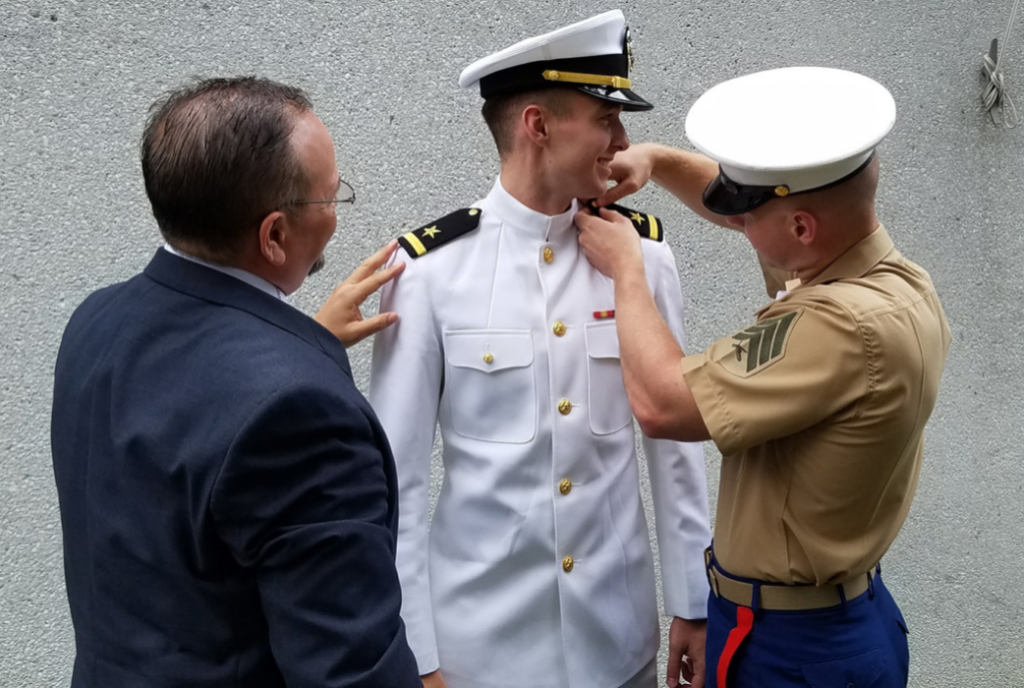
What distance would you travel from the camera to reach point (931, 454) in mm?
3066

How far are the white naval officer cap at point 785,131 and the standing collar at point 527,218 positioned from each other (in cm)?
25

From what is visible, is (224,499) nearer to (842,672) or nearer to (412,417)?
(412,417)

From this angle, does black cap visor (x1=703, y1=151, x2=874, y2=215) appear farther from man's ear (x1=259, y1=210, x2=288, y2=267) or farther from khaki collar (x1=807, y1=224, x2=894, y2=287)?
man's ear (x1=259, y1=210, x2=288, y2=267)

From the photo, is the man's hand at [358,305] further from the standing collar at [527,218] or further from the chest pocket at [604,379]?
the chest pocket at [604,379]

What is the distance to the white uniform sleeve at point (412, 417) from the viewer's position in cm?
158

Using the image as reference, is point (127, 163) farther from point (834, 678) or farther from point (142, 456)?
point (834, 678)

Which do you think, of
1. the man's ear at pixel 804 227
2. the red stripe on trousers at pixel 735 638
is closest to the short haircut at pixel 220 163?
the man's ear at pixel 804 227

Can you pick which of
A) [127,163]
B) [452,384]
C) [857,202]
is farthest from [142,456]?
[127,163]

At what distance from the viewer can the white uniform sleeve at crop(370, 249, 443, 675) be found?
5.19 ft

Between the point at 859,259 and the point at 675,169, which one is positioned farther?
the point at 675,169

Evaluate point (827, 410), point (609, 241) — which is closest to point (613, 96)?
point (609, 241)

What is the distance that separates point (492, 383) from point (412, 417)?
146 mm

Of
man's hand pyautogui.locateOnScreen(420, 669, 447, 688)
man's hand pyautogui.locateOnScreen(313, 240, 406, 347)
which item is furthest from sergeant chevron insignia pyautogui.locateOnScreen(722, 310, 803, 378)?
man's hand pyautogui.locateOnScreen(420, 669, 447, 688)

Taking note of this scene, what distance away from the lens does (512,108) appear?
1.62 metres
